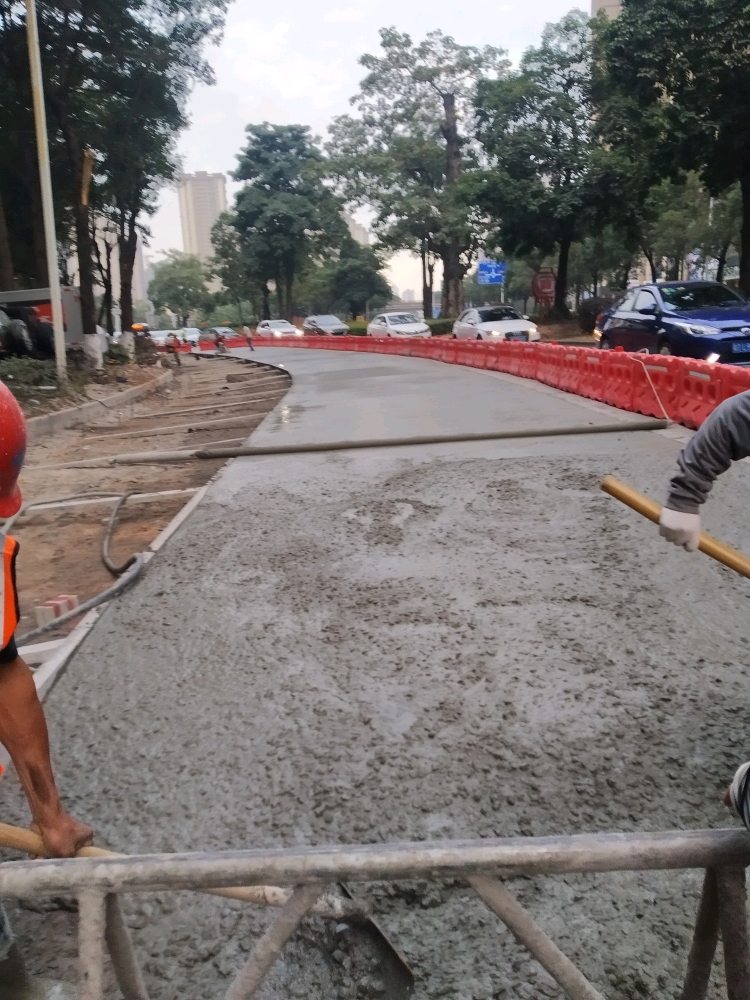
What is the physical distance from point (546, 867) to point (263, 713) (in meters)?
1.83

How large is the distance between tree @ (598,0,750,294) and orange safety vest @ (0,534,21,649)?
22.2 metres

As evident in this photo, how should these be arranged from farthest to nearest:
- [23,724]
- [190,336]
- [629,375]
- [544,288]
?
[190,336] → [544,288] → [629,375] → [23,724]

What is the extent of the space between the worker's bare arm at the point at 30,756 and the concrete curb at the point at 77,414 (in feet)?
26.0

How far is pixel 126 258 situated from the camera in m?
31.0

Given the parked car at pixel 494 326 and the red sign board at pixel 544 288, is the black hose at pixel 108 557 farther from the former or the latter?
the red sign board at pixel 544 288

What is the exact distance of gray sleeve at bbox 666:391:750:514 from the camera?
2.27 meters

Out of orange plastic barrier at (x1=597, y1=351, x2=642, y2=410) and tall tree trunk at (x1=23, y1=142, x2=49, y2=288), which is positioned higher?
tall tree trunk at (x1=23, y1=142, x2=49, y2=288)

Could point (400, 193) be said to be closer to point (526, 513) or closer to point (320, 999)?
point (526, 513)

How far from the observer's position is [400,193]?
40.8 metres

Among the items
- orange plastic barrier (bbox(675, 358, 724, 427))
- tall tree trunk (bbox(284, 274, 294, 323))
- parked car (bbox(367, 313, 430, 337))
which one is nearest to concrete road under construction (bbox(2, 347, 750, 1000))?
orange plastic barrier (bbox(675, 358, 724, 427))

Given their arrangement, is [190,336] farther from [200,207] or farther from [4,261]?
[200,207]

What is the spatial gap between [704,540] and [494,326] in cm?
2073

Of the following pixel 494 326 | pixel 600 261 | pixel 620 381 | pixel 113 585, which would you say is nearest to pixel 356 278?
pixel 600 261

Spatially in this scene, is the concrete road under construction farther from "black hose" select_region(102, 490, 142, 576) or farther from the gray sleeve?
the gray sleeve
